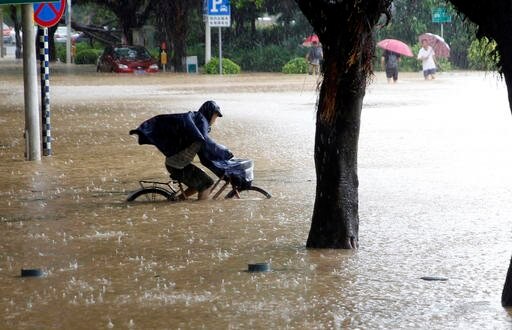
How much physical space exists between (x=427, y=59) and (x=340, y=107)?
3517 centimetres

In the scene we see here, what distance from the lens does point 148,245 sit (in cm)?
1004

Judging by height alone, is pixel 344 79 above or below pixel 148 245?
above

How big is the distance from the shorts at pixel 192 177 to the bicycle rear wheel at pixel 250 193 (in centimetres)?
31

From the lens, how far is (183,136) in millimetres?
12297

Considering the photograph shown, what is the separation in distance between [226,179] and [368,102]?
17650 millimetres

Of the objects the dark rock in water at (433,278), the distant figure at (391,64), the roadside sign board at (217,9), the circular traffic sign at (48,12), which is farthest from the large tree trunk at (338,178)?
the roadside sign board at (217,9)

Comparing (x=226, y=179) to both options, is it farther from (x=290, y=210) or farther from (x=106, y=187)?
(x=106, y=187)

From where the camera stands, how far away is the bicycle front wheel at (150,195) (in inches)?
504

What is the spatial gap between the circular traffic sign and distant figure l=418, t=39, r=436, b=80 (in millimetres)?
26497

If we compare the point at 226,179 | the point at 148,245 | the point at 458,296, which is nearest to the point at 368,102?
the point at 226,179

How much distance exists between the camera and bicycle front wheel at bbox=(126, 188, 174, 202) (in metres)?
12.8

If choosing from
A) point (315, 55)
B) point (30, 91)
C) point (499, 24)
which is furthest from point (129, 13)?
point (499, 24)

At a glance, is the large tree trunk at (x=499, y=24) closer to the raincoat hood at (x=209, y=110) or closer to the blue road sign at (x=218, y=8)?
the raincoat hood at (x=209, y=110)

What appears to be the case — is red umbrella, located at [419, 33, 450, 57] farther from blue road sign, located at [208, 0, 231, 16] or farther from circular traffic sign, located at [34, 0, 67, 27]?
circular traffic sign, located at [34, 0, 67, 27]
